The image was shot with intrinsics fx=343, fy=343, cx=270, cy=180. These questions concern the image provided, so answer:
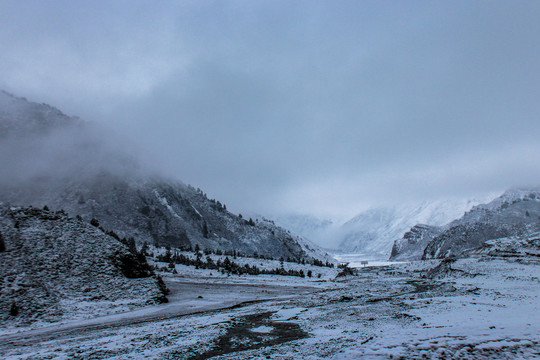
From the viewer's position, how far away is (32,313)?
20688mm

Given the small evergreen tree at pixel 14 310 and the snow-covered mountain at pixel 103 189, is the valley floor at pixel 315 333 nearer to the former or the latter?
the small evergreen tree at pixel 14 310

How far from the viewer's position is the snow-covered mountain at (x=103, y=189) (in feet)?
272

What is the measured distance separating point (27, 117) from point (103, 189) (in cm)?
4409

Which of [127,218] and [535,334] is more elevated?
[127,218]

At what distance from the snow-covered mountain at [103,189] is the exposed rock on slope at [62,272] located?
1924 inches

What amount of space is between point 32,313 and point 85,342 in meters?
9.54

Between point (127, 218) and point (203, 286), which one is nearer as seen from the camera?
point (203, 286)

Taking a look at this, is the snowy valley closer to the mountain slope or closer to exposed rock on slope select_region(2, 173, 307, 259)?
exposed rock on slope select_region(2, 173, 307, 259)

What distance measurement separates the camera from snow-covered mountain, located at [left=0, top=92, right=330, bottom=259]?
82938mm

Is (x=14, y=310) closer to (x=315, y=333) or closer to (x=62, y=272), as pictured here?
(x=62, y=272)

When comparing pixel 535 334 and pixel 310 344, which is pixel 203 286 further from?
pixel 535 334

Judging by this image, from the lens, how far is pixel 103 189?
88.4 metres

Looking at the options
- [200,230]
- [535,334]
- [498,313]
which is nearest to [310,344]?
[535,334]

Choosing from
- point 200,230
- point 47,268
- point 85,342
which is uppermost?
point 200,230
